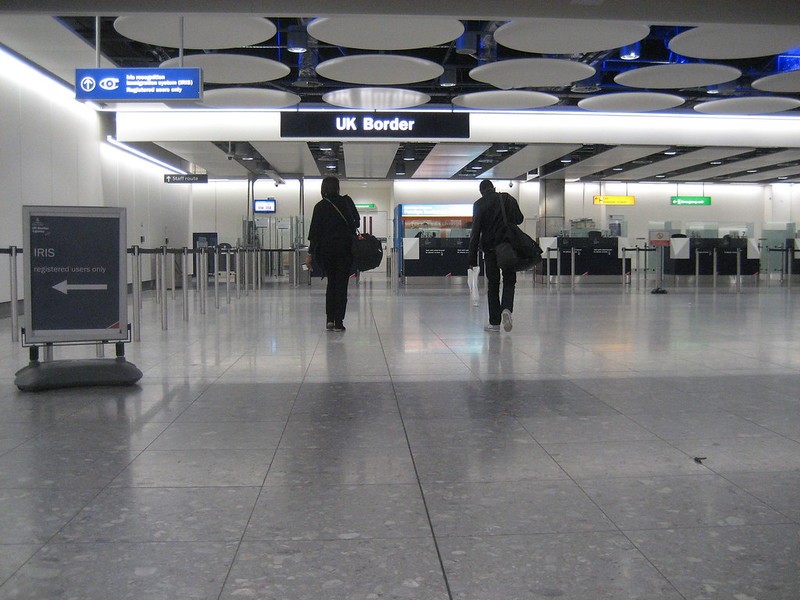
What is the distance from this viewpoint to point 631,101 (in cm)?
1529

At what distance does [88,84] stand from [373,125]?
4887 millimetres

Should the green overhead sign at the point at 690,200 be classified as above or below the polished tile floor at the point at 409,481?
above

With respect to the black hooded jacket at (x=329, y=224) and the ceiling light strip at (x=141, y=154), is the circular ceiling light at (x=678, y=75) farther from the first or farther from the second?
the ceiling light strip at (x=141, y=154)

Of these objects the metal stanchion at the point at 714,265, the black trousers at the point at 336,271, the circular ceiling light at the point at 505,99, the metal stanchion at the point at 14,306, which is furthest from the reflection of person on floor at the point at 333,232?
the metal stanchion at the point at 714,265

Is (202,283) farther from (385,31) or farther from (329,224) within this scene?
(385,31)

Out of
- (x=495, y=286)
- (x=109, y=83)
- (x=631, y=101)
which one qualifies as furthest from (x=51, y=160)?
(x=631, y=101)

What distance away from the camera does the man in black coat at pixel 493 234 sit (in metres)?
8.21

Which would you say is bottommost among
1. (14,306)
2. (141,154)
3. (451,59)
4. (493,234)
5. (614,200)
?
(14,306)

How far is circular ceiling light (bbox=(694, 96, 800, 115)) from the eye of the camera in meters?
15.4

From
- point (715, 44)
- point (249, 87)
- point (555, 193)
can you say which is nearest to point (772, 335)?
point (715, 44)

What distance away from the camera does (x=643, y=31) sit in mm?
10234

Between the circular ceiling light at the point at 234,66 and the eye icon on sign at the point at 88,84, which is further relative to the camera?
the circular ceiling light at the point at 234,66

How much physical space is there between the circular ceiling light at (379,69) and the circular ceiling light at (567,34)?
192cm

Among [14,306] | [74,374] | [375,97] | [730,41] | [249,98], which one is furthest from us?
[375,97]
